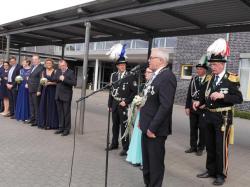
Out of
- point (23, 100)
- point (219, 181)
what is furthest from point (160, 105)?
point (23, 100)

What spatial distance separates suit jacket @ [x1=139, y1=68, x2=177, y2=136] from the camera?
4340 mm

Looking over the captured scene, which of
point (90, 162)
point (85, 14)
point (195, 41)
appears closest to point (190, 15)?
point (85, 14)

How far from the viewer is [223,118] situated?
17.6 feet

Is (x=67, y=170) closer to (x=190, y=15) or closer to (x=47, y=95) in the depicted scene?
(x=47, y=95)

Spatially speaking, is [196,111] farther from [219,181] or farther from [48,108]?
[48,108]

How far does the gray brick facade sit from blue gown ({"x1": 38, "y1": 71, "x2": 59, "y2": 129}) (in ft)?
38.6

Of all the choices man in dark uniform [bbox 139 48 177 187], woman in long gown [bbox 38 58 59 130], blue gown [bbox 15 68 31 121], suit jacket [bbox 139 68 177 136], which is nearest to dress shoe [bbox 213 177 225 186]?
man in dark uniform [bbox 139 48 177 187]

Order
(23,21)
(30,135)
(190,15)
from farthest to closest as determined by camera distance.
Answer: (23,21) → (30,135) → (190,15)

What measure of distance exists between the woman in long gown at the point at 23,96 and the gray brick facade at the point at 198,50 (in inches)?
455

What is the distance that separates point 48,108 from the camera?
9344 millimetres

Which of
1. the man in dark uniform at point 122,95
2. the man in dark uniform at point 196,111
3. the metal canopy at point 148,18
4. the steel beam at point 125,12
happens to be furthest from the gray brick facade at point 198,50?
the man in dark uniform at point 122,95

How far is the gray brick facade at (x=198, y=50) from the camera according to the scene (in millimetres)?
18047

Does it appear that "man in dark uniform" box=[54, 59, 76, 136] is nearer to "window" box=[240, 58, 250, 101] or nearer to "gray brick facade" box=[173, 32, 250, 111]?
"gray brick facade" box=[173, 32, 250, 111]

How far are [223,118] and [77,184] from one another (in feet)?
7.97
